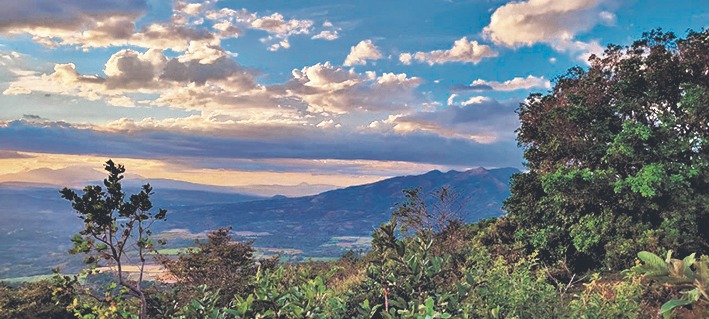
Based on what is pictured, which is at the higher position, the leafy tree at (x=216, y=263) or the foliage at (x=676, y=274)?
the foliage at (x=676, y=274)

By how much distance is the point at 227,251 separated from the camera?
29266mm

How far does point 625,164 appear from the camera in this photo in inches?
879

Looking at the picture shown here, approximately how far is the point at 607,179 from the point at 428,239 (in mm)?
19448

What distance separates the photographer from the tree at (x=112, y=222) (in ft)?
20.4

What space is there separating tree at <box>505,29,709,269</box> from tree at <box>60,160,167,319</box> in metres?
18.5

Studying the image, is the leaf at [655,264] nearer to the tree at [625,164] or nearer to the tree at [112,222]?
the tree at [112,222]

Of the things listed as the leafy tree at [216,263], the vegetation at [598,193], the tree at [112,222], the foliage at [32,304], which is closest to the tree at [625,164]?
the vegetation at [598,193]

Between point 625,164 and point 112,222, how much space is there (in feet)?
71.5

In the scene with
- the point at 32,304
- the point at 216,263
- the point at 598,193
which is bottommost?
the point at 32,304

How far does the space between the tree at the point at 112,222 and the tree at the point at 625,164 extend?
18495 mm

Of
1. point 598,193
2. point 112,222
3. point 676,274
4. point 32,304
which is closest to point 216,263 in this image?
point 32,304

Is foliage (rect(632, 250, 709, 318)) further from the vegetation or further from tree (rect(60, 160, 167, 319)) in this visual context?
the vegetation

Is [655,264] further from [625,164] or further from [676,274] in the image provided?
[625,164]

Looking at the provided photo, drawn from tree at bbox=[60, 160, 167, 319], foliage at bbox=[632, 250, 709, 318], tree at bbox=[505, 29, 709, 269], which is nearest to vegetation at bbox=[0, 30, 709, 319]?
tree at bbox=[505, 29, 709, 269]
